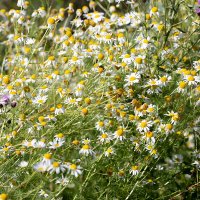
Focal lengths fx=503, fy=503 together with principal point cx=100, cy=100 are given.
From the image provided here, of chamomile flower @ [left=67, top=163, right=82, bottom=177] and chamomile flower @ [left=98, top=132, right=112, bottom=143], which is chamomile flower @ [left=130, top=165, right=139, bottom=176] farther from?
chamomile flower @ [left=67, top=163, right=82, bottom=177]

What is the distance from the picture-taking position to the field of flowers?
2416mm

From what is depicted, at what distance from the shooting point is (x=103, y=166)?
257 centimetres

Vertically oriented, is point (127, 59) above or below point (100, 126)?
above

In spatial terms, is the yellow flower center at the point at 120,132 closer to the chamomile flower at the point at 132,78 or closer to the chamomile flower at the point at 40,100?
the chamomile flower at the point at 132,78

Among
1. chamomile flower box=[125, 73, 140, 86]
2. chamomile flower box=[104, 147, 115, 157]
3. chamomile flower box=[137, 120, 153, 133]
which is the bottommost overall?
chamomile flower box=[104, 147, 115, 157]

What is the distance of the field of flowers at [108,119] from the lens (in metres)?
2.42

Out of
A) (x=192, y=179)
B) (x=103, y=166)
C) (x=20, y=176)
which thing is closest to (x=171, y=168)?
(x=192, y=179)

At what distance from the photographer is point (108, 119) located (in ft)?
8.82

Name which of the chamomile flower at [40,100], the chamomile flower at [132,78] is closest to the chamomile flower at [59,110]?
the chamomile flower at [40,100]

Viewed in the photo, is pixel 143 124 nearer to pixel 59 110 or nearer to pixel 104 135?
pixel 104 135

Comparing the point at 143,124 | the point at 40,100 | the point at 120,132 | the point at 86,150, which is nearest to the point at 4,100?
the point at 40,100

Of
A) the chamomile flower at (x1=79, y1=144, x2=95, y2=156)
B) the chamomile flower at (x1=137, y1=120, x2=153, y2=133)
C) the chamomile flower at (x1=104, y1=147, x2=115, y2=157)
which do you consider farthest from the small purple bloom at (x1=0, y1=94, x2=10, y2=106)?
the chamomile flower at (x1=137, y1=120, x2=153, y2=133)

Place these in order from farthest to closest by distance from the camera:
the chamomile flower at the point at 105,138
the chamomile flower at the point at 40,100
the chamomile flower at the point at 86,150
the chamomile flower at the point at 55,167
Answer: the chamomile flower at the point at 40,100 < the chamomile flower at the point at 105,138 < the chamomile flower at the point at 86,150 < the chamomile flower at the point at 55,167

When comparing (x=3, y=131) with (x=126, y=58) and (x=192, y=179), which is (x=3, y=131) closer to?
(x=126, y=58)
